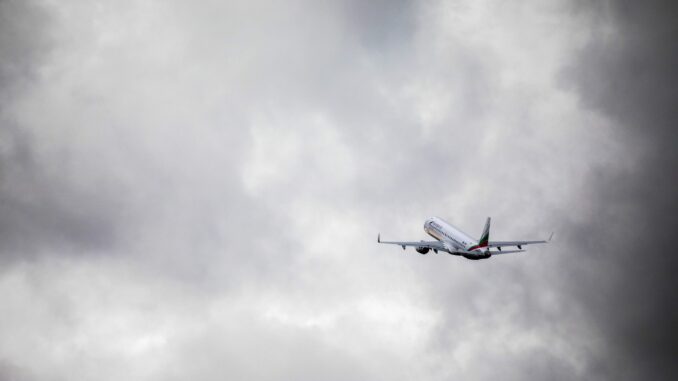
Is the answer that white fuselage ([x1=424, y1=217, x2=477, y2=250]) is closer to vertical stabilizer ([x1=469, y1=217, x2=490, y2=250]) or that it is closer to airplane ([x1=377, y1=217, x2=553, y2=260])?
airplane ([x1=377, y1=217, x2=553, y2=260])

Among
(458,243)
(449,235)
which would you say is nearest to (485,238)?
(458,243)

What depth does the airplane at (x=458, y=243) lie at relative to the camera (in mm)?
163875

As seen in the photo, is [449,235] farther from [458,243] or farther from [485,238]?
[485,238]

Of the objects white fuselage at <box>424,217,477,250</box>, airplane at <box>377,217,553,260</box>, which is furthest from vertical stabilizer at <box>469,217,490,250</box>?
white fuselage at <box>424,217,477,250</box>

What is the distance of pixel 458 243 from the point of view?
178 meters

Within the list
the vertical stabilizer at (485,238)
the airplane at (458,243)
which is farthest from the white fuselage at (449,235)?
the vertical stabilizer at (485,238)

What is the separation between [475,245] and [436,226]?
88.3ft

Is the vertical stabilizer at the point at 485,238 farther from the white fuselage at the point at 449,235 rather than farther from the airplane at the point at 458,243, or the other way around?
the white fuselage at the point at 449,235

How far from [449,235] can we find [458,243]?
759cm

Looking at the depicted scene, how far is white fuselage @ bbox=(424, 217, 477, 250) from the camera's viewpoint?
175 meters

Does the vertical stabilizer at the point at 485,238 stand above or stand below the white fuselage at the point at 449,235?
below

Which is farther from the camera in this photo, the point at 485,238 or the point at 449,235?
the point at 449,235

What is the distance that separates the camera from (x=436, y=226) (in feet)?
641

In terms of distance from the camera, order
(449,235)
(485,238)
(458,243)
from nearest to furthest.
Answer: (485,238) → (458,243) → (449,235)
